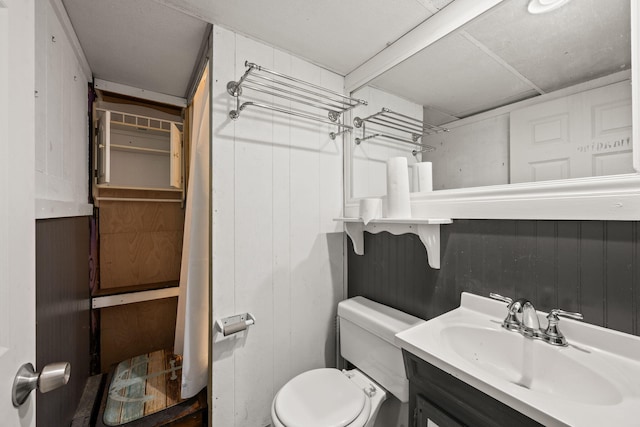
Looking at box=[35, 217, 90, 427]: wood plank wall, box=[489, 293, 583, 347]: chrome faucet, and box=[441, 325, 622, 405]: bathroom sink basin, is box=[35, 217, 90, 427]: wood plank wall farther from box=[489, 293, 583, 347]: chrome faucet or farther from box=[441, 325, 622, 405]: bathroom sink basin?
box=[489, 293, 583, 347]: chrome faucet

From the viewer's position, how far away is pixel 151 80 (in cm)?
175

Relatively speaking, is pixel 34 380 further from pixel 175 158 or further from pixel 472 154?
pixel 175 158

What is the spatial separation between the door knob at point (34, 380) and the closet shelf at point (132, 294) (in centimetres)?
146

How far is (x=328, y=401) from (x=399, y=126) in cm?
141

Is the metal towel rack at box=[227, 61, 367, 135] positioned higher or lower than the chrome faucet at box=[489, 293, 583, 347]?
higher

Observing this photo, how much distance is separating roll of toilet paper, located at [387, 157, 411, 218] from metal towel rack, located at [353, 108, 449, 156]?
17cm

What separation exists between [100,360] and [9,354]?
1.78 m

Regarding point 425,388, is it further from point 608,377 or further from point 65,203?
point 65,203

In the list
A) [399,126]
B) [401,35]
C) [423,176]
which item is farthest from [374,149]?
[401,35]

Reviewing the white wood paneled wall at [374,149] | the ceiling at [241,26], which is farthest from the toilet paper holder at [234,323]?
the ceiling at [241,26]

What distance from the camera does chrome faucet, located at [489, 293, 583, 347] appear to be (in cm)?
79

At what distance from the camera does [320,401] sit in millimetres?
1146

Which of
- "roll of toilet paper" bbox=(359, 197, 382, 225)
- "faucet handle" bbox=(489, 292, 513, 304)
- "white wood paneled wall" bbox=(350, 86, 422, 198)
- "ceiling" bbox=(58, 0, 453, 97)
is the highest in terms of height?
"ceiling" bbox=(58, 0, 453, 97)

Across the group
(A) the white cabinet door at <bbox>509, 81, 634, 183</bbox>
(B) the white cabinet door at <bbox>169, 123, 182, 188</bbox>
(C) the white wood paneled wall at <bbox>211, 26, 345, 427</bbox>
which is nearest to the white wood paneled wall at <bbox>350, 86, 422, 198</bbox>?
(C) the white wood paneled wall at <bbox>211, 26, 345, 427</bbox>
